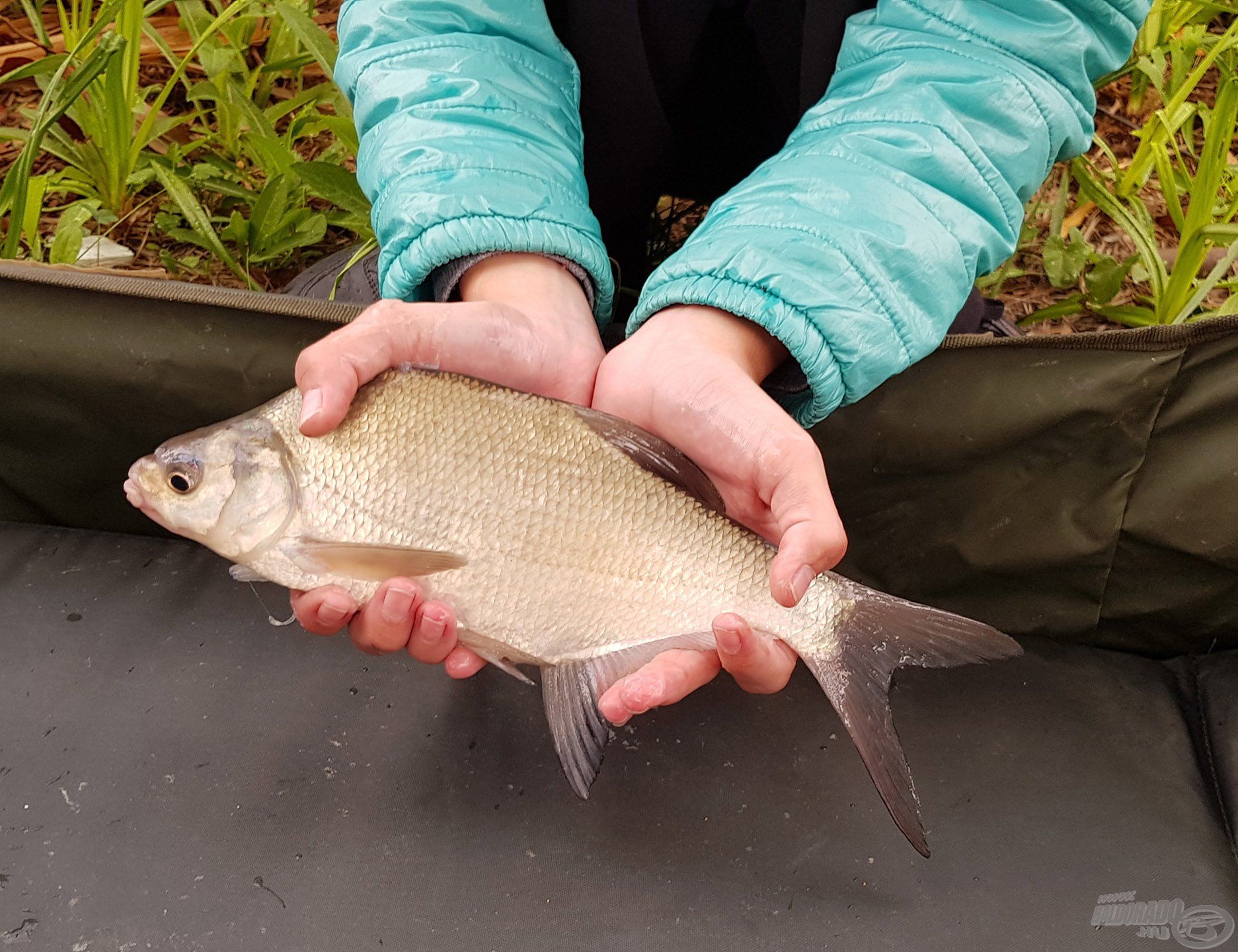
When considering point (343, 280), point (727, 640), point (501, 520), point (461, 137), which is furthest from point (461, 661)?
point (343, 280)

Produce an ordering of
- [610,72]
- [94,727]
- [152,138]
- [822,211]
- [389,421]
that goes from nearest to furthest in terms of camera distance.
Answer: [389,421] < [822,211] < [94,727] < [610,72] < [152,138]

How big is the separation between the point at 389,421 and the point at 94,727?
71 centimetres

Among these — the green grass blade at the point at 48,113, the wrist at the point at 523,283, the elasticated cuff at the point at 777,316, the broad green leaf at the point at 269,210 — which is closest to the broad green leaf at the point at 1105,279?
the elasticated cuff at the point at 777,316

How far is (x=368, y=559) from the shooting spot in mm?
1132

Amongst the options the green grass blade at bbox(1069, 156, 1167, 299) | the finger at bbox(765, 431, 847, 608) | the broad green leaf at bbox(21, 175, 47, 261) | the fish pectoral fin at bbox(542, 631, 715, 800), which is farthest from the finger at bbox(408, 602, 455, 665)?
the green grass blade at bbox(1069, 156, 1167, 299)

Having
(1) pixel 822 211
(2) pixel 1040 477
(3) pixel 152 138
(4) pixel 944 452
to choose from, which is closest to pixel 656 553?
(1) pixel 822 211

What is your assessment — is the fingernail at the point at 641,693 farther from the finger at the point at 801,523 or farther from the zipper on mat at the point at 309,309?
the zipper on mat at the point at 309,309

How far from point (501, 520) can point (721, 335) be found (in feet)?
1.15

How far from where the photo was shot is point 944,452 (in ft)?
4.92

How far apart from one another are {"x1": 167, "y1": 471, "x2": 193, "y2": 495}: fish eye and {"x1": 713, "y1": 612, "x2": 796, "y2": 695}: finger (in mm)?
598

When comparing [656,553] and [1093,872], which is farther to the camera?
Result: [1093,872]

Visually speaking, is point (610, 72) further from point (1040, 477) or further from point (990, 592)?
point (990, 592)

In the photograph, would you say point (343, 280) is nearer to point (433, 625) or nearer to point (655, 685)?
point (433, 625)

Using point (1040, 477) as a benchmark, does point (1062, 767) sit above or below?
below
